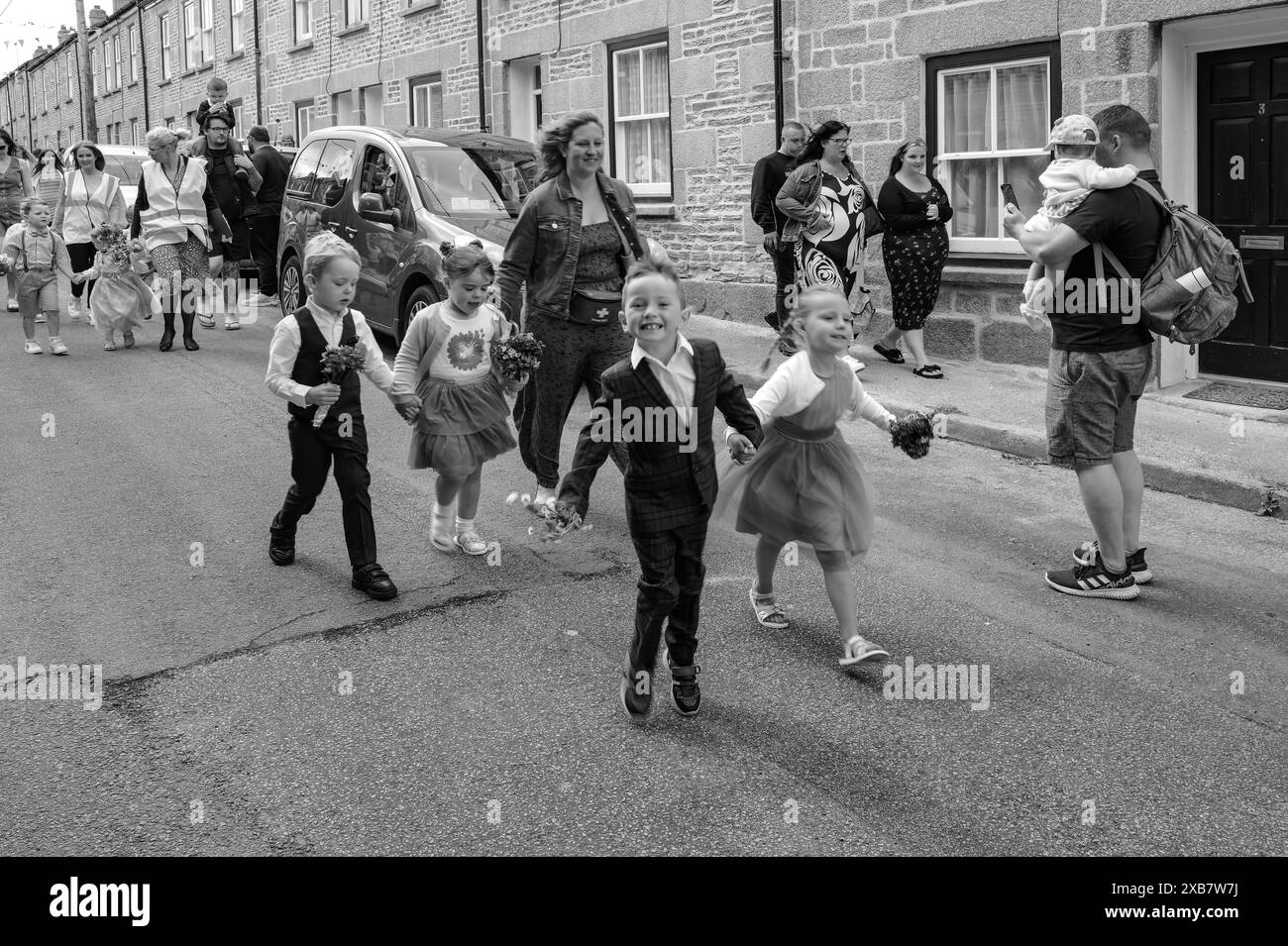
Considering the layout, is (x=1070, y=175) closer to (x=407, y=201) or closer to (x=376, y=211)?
(x=407, y=201)

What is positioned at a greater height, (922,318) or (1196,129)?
(1196,129)

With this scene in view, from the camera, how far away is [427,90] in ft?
68.8

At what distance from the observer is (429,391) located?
6445 mm

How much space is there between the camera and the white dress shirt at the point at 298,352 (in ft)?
19.4

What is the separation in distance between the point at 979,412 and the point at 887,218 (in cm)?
231

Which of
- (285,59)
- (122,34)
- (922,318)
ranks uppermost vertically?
(122,34)

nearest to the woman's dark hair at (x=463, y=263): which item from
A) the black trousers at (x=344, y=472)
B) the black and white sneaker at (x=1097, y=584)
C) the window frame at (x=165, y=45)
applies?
the black trousers at (x=344, y=472)

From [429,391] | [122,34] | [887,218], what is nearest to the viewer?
[429,391]

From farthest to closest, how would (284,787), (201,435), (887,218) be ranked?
(887,218) → (201,435) → (284,787)

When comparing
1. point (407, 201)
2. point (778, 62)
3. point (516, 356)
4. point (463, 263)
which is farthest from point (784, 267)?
point (516, 356)

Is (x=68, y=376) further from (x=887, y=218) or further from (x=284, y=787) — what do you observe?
(x=284, y=787)

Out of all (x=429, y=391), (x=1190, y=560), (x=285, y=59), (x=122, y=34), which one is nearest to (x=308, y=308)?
(x=429, y=391)

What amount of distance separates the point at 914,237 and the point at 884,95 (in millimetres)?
1778

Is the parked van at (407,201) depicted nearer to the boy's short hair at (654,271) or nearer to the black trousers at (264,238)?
the black trousers at (264,238)
